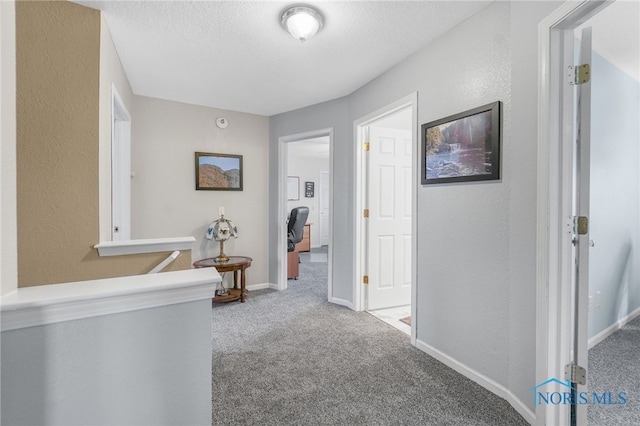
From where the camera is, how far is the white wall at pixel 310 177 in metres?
7.53

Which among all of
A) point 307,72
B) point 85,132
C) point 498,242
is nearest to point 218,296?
point 85,132

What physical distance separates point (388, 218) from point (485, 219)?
153 cm

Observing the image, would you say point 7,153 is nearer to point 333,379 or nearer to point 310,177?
point 333,379

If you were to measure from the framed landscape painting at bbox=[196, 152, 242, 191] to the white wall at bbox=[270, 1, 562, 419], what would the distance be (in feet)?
7.09

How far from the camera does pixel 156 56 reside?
8.14 feet

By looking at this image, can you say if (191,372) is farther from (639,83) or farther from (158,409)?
(639,83)

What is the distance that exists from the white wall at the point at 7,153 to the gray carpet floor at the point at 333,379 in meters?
1.22

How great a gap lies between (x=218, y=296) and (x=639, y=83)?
14.8 ft

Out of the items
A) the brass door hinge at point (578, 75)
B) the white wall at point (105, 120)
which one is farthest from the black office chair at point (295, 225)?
the brass door hinge at point (578, 75)

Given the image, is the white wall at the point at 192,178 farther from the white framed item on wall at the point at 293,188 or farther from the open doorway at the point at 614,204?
the open doorway at the point at 614,204

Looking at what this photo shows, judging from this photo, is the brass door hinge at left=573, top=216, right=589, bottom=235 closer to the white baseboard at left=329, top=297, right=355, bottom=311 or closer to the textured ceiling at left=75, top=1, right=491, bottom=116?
the textured ceiling at left=75, top=1, right=491, bottom=116

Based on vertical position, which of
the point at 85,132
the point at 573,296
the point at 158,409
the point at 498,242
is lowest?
the point at 158,409

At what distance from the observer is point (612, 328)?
258 centimetres

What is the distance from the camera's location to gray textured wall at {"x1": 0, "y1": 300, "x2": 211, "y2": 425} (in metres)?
0.89
